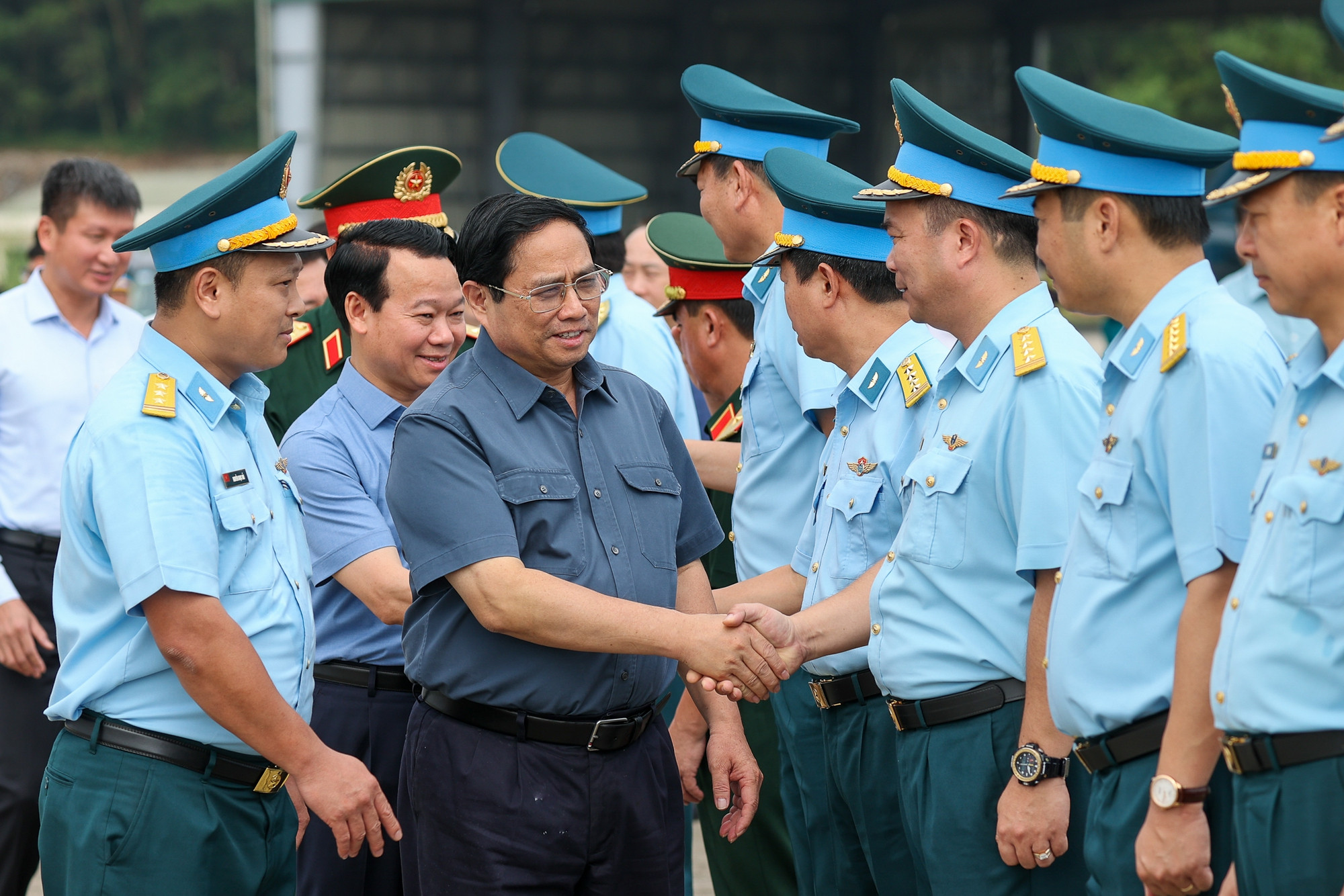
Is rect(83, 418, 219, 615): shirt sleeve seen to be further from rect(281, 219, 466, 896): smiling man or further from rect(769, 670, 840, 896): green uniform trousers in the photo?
rect(769, 670, 840, 896): green uniform trousers

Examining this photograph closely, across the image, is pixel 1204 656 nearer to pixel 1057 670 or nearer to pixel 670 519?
pixel 1057 670

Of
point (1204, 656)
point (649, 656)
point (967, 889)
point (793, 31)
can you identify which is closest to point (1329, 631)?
point (1204, 656)

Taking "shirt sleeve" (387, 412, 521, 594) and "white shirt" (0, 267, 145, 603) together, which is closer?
"shirt sleeve" (387, 412, 521, 594)

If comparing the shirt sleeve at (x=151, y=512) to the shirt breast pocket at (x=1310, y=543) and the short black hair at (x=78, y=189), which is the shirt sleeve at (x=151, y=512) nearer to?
the shirt breast pocket at (x=1310, y=543)

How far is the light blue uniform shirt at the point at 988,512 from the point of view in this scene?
250 cm

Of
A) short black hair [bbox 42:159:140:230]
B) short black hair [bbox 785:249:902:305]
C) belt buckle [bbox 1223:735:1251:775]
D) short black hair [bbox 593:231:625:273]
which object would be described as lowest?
belt buckle [bbox 1223:735:1251:775]

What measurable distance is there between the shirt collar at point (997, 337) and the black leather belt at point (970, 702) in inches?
22.5

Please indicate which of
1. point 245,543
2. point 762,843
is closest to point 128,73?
point 762,843

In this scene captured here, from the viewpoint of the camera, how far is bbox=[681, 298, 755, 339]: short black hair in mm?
4203

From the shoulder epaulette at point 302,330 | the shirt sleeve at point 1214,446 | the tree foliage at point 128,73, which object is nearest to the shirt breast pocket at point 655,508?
the shirt sleeve at point 1214,446

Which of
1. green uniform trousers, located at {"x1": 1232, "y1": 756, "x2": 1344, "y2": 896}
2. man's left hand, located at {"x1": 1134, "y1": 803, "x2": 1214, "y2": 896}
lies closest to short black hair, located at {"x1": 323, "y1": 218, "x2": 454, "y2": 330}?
man's left hand, located at {"x1": 1134, "y1": 803, "x2": 1214, "y2": 896}

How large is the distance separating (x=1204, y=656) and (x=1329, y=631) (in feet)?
0.73

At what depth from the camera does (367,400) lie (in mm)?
3389

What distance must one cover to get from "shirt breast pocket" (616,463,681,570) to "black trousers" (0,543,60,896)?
7.37ft
